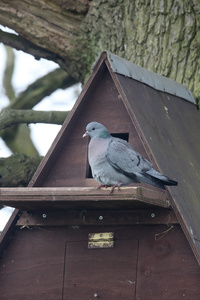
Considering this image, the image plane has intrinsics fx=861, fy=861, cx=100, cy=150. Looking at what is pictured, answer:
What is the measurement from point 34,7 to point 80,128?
2.15 m

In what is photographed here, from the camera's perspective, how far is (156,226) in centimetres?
546

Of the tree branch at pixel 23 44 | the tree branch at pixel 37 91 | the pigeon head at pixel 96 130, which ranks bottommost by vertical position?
the tree branch at pixel 37 91

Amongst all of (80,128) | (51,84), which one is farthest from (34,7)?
(80,128)

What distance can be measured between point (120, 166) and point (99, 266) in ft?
2.49

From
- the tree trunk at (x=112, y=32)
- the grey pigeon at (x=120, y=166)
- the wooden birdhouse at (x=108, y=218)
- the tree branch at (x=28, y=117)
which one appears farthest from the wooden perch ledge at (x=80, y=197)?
the tree trunk at (x=112, y=32)

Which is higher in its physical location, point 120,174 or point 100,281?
point 120,174

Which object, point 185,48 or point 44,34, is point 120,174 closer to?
point 185,48

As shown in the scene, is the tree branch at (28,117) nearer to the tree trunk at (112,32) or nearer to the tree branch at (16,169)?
the tree branch at (16,169)

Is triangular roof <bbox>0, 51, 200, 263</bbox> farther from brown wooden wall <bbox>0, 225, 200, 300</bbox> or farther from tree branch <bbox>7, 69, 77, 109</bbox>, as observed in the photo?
tree branch <bbox>7, 69, 77, 109</bbox>

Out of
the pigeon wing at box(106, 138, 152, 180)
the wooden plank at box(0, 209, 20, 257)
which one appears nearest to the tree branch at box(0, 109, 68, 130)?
the wooden plank at box(0, 209, 20, 257)

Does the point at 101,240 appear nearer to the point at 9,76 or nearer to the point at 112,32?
the point at 112,32

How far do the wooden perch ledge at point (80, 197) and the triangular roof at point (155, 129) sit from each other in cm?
23

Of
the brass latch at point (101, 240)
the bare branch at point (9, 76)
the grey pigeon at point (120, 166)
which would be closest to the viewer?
the grey pigeon at point (120, 166)

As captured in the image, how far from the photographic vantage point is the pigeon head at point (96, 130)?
5.47 m
